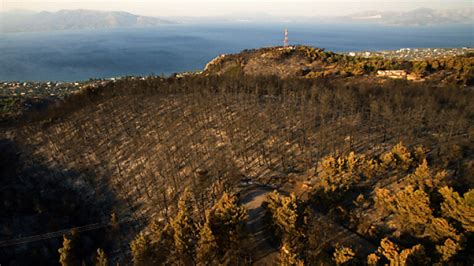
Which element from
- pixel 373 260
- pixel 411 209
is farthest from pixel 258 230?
pixel 411 209

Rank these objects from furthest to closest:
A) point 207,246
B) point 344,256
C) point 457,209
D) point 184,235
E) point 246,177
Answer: point 246,177, point 184,235, point 207,246, point 457,209, point 344,256

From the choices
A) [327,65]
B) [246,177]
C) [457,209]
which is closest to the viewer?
[457,209]

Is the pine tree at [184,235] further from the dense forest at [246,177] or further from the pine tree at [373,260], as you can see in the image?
the pine tree at [373,260]

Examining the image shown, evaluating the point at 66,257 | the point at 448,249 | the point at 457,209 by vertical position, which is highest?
the point at 457,209

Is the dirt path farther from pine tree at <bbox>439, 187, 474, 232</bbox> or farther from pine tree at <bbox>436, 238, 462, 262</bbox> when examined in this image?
pine tree at <bbox>439, 187, 474, 232</bbox>

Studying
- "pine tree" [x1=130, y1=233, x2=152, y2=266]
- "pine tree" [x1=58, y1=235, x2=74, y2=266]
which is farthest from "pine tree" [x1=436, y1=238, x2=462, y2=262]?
"pine tree" [x1=58, y1=235, x2=74, y2=266]

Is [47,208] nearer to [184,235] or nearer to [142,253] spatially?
[142,253]

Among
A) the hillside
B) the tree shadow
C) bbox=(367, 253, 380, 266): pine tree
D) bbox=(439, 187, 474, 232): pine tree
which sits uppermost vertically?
the hillside
